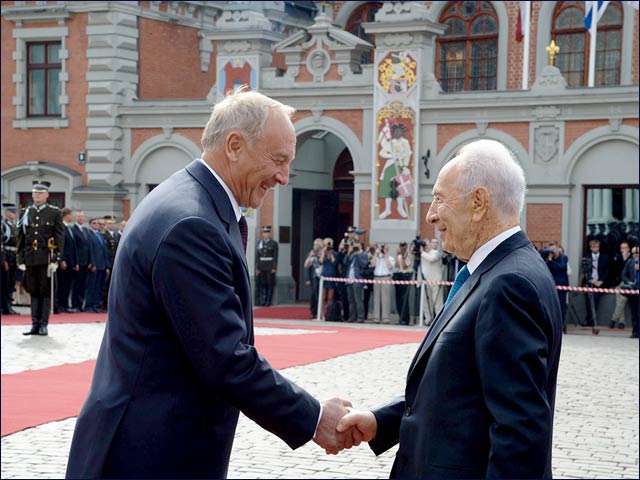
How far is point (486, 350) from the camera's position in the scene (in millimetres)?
3543

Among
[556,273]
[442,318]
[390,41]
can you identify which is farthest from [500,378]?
[390,41]

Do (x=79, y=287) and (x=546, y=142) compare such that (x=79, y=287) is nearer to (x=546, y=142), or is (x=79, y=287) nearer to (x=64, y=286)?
(x=64, y=286)

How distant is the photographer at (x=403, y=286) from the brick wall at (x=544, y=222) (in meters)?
2.49

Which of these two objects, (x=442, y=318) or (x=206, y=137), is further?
(x=206, y=137)

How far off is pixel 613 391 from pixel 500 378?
960 cm

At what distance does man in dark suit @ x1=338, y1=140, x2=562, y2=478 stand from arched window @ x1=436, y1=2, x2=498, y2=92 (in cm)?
2715

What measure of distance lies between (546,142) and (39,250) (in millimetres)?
10635

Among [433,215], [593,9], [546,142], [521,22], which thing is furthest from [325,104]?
[433,215]

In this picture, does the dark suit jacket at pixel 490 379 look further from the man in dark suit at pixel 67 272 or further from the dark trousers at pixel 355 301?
the man in dark suit at pixel 67 272

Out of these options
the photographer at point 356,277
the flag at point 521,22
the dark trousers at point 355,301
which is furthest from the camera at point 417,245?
the flag at point 521,22

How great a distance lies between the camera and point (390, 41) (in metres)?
24.8

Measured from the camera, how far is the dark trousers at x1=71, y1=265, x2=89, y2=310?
909 inches

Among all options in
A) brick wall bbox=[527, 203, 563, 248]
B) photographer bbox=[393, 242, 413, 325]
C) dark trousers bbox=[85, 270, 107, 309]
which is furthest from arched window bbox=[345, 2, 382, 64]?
dark trousers bbox=[85, 270, 107, 309]

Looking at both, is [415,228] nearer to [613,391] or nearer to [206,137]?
[613,391]
